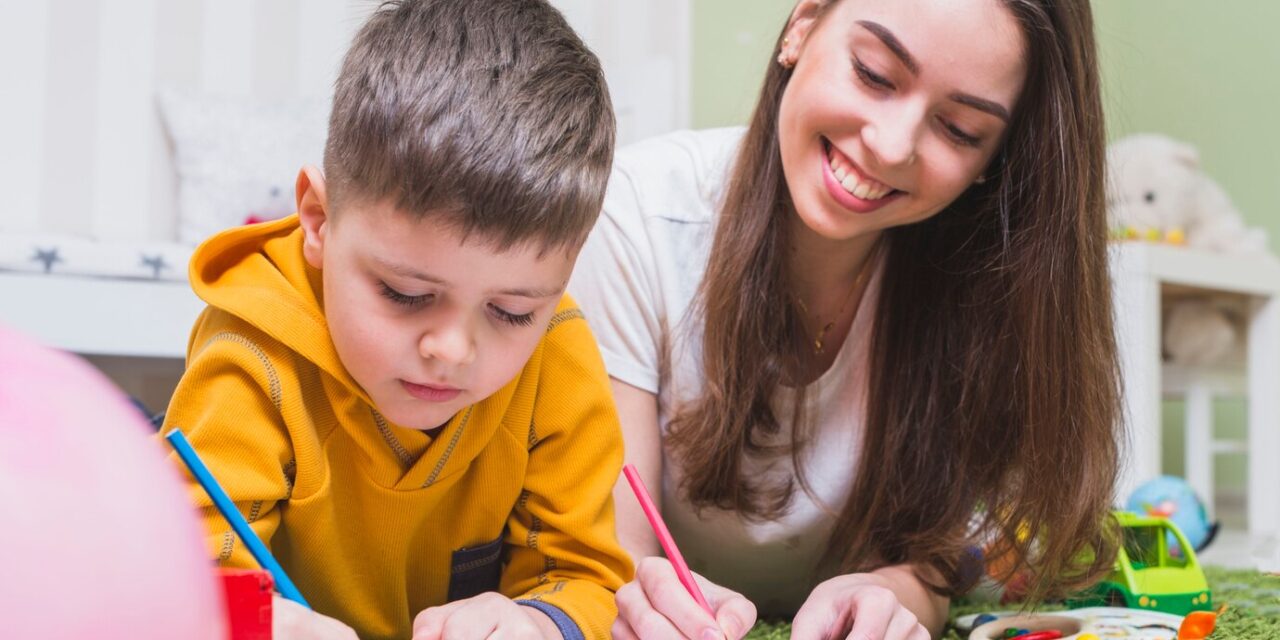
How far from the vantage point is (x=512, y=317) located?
750 millimetres

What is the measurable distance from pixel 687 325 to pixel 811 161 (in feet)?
0.64

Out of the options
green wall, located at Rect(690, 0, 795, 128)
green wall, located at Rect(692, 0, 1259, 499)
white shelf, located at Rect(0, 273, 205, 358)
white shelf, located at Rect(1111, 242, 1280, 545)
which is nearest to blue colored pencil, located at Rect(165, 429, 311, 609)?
white shelf, located at Rect(0, 273, 205, 358)

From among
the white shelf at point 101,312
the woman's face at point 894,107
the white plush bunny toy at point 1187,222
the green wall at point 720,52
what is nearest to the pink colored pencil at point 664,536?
the woman's face at point 894,107

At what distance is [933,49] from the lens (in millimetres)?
932

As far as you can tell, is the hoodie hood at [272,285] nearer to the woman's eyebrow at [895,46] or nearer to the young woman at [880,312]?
the young woman at [880,312]

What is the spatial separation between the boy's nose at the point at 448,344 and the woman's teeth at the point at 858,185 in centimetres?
41

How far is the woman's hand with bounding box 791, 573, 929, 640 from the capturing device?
2.66ft

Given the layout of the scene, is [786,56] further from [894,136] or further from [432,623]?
[432,623]

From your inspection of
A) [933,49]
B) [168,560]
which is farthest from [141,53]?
[168,560]

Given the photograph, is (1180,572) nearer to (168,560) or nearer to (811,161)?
(811,161)

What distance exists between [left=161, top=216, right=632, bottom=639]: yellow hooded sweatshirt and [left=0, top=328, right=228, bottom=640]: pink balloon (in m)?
0.33

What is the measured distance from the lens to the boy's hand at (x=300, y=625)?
612mm

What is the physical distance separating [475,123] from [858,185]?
0.39m

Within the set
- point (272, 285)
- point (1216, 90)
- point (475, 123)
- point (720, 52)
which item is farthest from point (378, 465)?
point (1216, 90)
